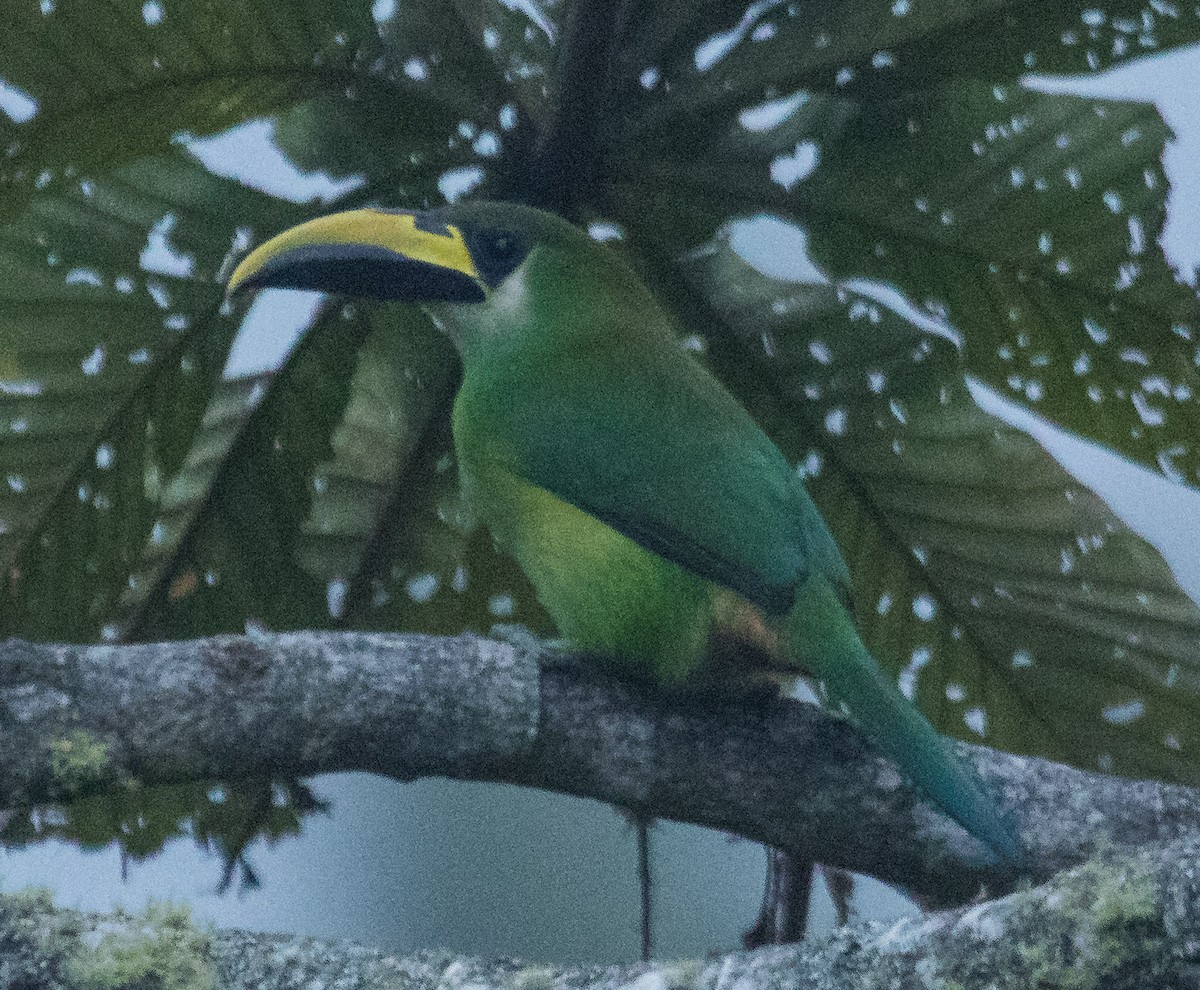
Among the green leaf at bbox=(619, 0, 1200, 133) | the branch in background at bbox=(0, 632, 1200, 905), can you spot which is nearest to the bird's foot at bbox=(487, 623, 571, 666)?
the branch in background at bbox=(0, 632, 1200, 905)

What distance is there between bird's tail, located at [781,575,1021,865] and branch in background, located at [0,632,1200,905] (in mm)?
60

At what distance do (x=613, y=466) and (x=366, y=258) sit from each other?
398 mm

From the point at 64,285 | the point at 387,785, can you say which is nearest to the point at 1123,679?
the point at 387,785

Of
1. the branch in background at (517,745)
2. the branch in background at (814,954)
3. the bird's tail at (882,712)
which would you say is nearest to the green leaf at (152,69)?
the branch in background at (517,745)

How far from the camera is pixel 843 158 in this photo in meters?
2.07

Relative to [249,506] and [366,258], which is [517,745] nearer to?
[366,258]

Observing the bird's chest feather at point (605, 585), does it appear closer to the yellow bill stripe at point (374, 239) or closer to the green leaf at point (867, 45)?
the yellow bill stripe at point (374, 239)

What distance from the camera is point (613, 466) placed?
1.65 metres

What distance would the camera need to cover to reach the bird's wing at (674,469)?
1562mm

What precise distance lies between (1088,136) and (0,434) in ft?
5.09

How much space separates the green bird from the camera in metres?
1.54

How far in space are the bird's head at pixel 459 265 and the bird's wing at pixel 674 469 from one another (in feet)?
0.44

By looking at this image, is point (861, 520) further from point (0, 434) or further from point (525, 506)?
point (0, 434)

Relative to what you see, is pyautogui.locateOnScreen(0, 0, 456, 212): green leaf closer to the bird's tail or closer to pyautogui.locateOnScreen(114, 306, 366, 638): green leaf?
pyautogui.locateOnScreen(114, 306, 366, 638): green leaf
